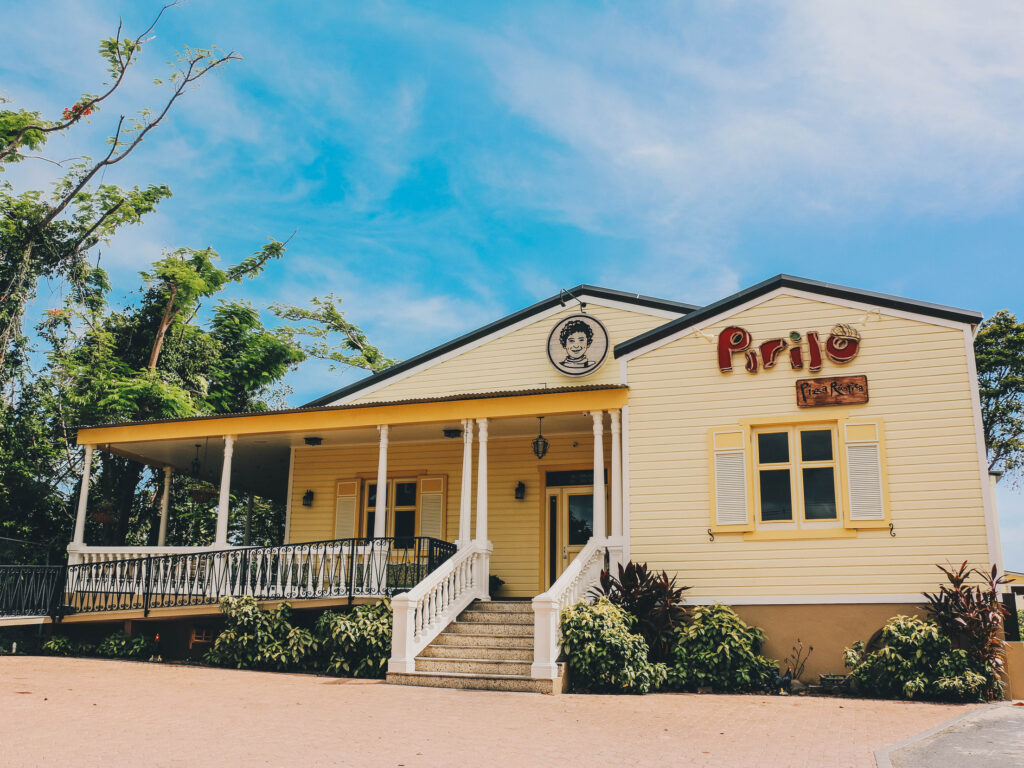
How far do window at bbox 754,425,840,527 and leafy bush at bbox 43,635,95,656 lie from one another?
1091 centimetres

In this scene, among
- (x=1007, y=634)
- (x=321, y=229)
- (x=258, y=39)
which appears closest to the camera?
(x=1007, y=634)

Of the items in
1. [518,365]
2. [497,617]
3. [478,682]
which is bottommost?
[478,682]

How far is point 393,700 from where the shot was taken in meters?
9.24

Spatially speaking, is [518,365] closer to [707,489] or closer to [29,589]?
[707,489]

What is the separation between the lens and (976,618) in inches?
413

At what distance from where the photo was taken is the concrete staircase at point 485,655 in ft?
33.9

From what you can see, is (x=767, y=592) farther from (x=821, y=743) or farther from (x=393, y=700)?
Answer: (x=393, y=700)

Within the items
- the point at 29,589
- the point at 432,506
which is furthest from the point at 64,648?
the point at 432,506

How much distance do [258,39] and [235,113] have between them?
2.83m

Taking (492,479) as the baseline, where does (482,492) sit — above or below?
below

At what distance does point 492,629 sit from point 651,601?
222 cm

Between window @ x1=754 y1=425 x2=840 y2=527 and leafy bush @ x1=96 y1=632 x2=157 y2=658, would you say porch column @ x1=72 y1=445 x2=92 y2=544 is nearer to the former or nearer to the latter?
leafy bush @ x1=96 y1=632 x2=157 y2=658

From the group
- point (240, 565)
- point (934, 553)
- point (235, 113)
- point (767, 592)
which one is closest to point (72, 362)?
point (235, 113)

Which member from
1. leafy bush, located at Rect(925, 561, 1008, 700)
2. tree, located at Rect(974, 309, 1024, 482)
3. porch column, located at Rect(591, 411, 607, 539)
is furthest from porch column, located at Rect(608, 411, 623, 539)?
tree, located at Rect(974, 309, 1024, 482)
